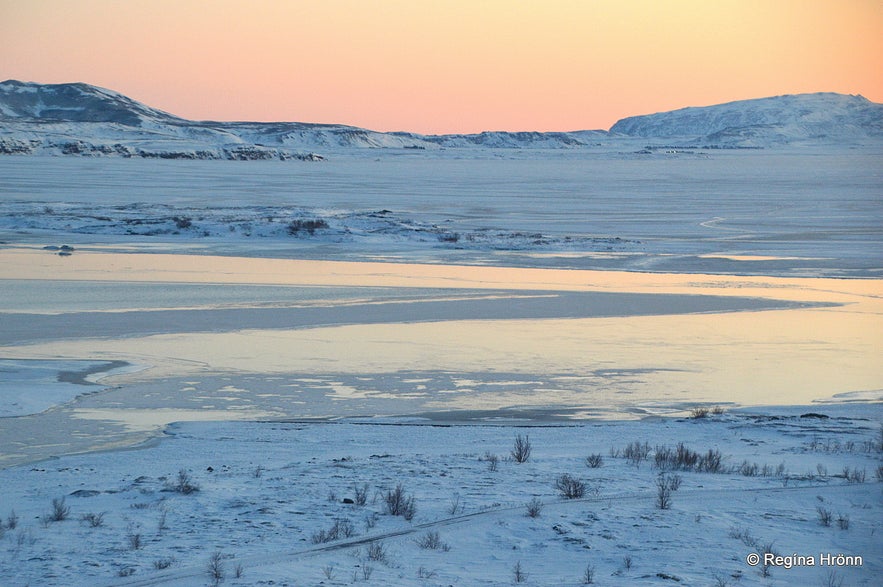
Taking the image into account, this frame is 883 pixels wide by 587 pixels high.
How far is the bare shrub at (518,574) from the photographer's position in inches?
210

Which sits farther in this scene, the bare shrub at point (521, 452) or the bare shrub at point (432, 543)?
the bare shrub at point (521, 452)

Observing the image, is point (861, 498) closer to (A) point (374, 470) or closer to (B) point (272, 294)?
(A) point (374, 470)

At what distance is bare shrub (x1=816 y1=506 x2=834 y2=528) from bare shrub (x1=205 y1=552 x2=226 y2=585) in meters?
3.44

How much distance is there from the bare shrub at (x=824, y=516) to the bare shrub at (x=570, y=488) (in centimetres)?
142

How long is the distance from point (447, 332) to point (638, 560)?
8762mm

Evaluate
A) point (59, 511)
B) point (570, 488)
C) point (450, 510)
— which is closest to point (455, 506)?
point (450, 510)

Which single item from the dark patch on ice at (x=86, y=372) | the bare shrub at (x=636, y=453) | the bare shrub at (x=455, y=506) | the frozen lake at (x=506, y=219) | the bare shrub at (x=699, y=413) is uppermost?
the frozen lake at (x=506, y=219)

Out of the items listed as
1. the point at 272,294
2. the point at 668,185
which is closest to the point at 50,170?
the point at 668,185

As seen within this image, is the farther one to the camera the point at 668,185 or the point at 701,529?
the point at 668,185

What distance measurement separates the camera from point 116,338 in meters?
13.4

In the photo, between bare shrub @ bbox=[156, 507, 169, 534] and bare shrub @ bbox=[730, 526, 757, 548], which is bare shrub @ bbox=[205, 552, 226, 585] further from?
bare shrub @ bbox=[730, 526, 757, 548]

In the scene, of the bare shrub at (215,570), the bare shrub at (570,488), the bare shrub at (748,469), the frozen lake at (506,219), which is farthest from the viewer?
the frozen lake at (506,219)

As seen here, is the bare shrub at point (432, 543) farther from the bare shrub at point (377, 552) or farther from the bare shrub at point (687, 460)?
the bare shrub at point (687, 460)

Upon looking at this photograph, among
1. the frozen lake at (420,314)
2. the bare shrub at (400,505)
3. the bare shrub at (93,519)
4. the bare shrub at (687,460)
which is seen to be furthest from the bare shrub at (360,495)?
the frozen lake at (420,314)
